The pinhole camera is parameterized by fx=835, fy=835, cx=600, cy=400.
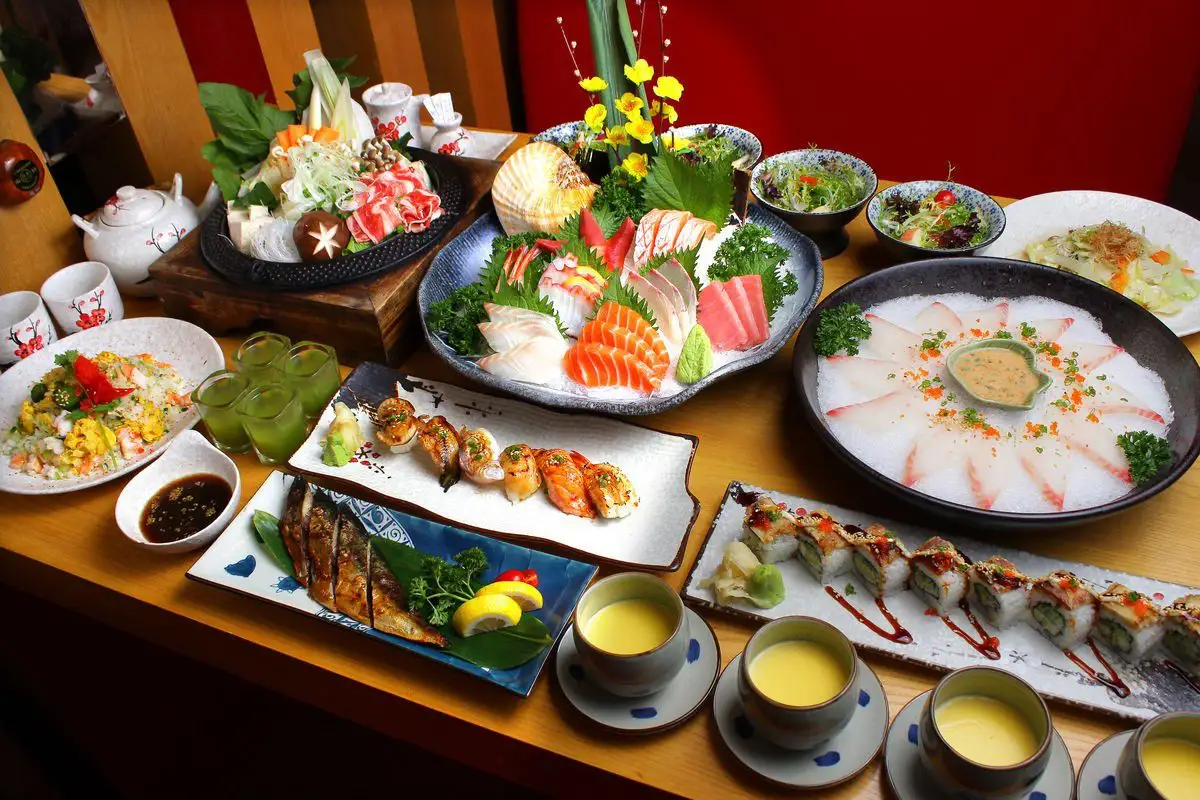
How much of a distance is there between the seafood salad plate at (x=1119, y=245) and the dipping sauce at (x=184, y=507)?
2.16 meters

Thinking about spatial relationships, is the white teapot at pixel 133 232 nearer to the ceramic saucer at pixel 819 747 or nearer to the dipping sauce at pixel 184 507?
the dipping sauce at pixel 184 507

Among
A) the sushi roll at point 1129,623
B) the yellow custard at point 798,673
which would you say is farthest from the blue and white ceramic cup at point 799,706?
the sushi roll at point 1129,623

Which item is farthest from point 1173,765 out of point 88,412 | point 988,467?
point 88,412

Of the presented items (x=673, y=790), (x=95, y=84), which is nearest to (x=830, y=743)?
(x=673, y=790)

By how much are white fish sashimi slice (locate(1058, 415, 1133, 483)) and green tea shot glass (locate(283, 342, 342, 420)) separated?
1727 mm

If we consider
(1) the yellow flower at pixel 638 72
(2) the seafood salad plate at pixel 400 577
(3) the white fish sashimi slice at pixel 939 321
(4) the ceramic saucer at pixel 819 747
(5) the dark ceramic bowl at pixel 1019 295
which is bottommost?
(4) the ceramic saucer at pixel 819 747

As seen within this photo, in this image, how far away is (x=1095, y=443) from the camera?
179cm

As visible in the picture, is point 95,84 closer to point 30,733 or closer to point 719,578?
point 30,733

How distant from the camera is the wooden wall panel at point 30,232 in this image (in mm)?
2459

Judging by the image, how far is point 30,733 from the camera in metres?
2.13

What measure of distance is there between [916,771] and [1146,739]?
0.33 meters

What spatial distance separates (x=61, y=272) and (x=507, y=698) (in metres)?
1.92

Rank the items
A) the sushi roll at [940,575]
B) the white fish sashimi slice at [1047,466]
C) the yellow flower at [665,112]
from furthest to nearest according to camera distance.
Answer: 1. the yellow flower at [665,112]
2. the white fish sashimi slice at [1047,466]
3. the sushi roll at [940,575]

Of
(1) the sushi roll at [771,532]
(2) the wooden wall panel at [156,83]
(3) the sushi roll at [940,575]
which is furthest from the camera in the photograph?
(2) the wooden wall panel at [156,83]
